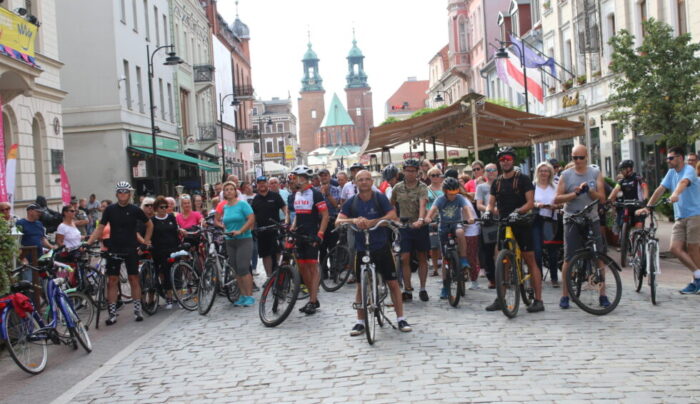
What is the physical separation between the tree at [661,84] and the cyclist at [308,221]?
939 cm

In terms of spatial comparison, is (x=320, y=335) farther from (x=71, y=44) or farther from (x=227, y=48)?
(x=227, y=48)

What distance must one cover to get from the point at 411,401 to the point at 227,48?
196ft

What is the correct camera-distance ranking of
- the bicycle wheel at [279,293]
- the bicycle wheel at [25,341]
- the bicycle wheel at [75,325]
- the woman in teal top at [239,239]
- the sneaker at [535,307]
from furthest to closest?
the woman in teal top at [239,239]
the bicycle wheel at [279,293]
the sneaker at [535,307]
the bicycle wheel at [75,325]
the bicycle wheel at [25,341]

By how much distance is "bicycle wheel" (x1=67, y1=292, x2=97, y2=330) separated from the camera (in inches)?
370

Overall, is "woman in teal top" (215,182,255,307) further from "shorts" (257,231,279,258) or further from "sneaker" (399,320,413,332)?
"sneaker" (399,320,413,332)

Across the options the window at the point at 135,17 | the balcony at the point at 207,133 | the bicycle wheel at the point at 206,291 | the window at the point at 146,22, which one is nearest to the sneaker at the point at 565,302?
the bicycle wheel at the point at 206,291

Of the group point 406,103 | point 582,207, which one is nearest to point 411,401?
point 582,207

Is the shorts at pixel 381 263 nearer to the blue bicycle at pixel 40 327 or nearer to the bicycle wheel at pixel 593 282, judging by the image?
the bicycle wheel at pixel 593 282

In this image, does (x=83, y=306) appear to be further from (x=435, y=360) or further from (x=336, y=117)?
(x=336, y=117)

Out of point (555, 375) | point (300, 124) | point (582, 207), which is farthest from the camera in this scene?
point (300, 124)

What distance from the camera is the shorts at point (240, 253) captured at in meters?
11.4

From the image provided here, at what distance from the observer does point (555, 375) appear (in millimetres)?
6410

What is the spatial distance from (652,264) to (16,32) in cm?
1377

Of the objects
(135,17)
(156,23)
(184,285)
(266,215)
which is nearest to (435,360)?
(184,285)
